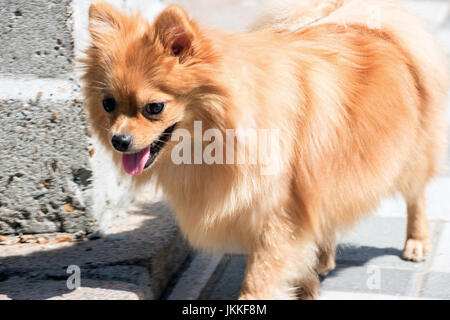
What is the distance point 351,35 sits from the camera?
124 inches

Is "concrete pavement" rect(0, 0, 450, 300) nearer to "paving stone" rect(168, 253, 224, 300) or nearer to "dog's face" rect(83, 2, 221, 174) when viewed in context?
"paving stone" rect(168, 253, 224, 300)

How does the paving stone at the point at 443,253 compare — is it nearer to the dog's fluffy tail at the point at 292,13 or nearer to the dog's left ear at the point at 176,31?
the dog's fluffy tail at the point at 292,13

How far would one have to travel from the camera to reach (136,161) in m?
2.70

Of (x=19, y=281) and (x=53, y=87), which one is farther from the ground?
(x=53, y=87)

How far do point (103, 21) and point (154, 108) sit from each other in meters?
0.47

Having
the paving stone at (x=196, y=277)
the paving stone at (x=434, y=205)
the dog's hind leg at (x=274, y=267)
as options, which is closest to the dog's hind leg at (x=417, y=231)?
the paving stone at (x=434, y=205)

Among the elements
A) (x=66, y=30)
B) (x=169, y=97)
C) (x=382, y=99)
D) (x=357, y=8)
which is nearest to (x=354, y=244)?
(x=382, y=99)

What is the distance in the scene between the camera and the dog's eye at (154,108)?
2.55 m

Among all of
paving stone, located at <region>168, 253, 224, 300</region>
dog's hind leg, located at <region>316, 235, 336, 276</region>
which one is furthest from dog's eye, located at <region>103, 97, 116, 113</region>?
dog's hind leg, located at <region>316, 235, 336, 276</region>

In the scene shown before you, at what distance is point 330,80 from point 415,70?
523 millimetres

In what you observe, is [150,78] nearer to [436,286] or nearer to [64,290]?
[64,290]

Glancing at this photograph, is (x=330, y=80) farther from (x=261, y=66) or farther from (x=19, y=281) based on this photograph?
(x=19, y=281)

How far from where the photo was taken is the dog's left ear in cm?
246

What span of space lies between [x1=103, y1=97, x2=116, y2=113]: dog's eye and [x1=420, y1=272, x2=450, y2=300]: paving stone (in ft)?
5.99
